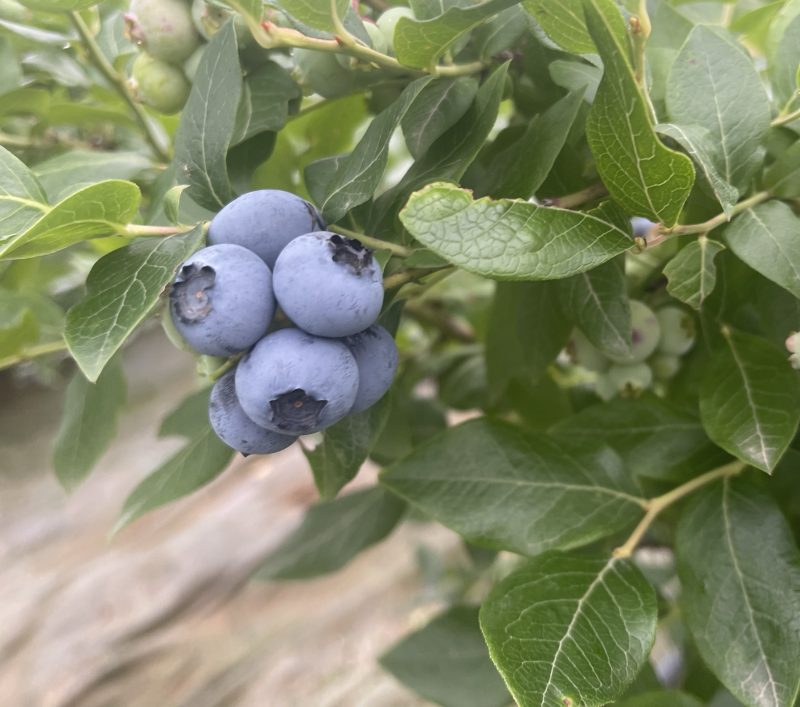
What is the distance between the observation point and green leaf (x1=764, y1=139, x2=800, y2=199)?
450mm

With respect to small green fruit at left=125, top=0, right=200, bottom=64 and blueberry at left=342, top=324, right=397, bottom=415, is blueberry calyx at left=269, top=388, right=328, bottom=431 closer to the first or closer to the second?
blueberry at left=342, top=324, right=397, bottom=415

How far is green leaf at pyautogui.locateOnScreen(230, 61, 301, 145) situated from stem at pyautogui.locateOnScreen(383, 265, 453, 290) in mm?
175

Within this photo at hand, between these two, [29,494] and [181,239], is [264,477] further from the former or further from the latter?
[181,239]

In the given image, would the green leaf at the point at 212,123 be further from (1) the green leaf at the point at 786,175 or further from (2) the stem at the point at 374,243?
(1) the green leaf at the point at 786,175

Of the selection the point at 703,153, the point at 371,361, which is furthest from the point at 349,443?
the point at 703,153

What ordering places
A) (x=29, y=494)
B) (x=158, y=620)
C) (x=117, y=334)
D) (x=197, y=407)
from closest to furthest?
(x=117, y=334) → (x=197, y=407) → (x=158, y=620) → (x=29, y=494)

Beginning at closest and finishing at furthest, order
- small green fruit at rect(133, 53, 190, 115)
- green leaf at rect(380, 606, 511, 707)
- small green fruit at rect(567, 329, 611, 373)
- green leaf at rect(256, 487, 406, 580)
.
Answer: small green fruit at rect(133, 53, 190, 115), small green fruit at rect(567, 329, 611, 373), green leaf at rect(380, 606, 511, 707), green leaf at rect(256, 487, 406, 580)

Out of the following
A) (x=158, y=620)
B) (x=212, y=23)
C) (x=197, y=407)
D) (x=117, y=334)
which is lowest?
(x=158, y=620)

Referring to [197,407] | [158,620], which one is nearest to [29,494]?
[158,620]

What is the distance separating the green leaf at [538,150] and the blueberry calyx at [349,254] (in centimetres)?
14

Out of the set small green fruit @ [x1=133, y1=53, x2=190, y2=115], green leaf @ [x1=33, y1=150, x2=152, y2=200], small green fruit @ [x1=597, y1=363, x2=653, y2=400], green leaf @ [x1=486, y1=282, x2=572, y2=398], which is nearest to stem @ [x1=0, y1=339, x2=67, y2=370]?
green leaf @ [x1=33, y1=150, x2=152, y2=200]

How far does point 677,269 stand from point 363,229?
0.24 metres

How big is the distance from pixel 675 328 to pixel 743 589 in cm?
26

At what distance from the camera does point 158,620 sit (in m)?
1.86
